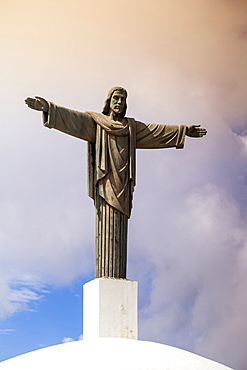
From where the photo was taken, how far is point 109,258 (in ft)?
37.9

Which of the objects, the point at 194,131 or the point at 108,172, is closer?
the point at 108,172

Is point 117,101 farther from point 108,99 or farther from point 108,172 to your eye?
point 108,172

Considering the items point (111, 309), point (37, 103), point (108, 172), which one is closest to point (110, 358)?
point (111, 309)

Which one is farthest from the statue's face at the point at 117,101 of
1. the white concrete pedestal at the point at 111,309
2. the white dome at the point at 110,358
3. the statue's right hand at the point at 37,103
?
the white dome at the point at 110,358

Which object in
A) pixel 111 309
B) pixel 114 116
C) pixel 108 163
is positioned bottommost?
pixel 111 309

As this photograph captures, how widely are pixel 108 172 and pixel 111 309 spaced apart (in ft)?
7.79

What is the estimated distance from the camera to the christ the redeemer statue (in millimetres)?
11578

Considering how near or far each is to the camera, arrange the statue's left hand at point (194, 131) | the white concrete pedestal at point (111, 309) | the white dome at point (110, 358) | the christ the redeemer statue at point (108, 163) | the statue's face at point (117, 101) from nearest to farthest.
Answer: the white dome at point (110, 358)
the white concrete pedestal at point (111, 309)
the christ the redeemer statue at point (108, 163)
the statue's face at point (117, 101)
the statue's left hand at point (194, 131)

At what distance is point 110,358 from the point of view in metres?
9.90

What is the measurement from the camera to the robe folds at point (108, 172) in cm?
1159

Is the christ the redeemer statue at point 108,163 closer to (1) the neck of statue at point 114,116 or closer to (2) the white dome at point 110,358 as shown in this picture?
(1) the neck of statue at point 114,116

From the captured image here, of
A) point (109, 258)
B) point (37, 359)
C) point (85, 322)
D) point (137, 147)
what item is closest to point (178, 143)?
point (137, 147)

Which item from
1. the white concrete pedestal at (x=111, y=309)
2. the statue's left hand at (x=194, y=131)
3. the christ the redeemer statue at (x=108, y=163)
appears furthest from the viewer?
the statue's left hand at (x=194, y=131)

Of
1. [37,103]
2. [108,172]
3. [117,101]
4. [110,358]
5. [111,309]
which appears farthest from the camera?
[117,101]
